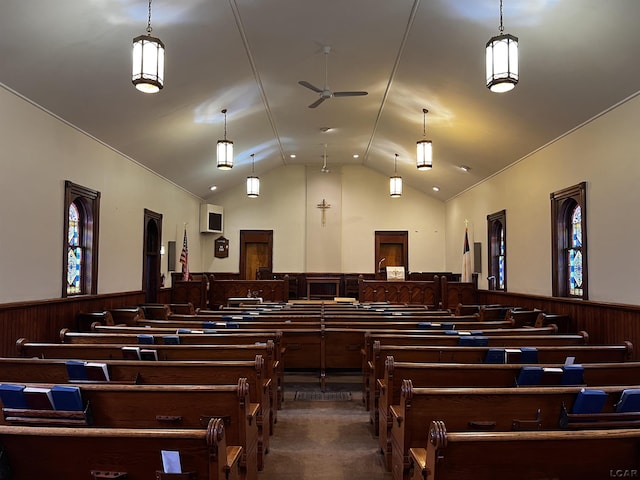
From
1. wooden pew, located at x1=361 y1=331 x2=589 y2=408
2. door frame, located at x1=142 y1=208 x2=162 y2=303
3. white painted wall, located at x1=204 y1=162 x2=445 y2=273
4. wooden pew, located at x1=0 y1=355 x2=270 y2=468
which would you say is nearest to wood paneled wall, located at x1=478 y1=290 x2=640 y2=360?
wooden pew, located at x1=361 y1=331 x2=589 y2=408

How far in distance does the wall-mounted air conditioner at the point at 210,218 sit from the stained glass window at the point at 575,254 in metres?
8.73

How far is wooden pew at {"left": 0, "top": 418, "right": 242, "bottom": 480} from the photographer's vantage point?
162cm

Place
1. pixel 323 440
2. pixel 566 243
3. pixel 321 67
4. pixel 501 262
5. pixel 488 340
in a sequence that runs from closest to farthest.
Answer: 1. pixel 323 440
2. pixel 488 340
3. pixel 566 243
4. pixel 321 67
5. pixel 501 262

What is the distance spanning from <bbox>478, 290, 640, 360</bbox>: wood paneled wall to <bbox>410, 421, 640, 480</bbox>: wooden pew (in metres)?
3.79

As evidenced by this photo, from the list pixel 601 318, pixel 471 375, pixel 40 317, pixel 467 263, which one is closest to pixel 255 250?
pixel 467 263

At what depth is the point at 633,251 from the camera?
16.3 ft

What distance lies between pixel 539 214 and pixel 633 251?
→ 244 cm

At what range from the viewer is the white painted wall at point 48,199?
5.00 meters

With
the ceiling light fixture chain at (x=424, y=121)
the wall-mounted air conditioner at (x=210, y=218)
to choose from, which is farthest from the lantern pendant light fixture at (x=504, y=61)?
the wall-mounted air conditioner at (x=210, y=218)

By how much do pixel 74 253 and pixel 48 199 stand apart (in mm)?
1188

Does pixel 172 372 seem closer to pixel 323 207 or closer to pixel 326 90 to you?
pixel 326 90

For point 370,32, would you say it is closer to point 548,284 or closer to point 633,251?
point 633,251

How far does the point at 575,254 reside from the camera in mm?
6520

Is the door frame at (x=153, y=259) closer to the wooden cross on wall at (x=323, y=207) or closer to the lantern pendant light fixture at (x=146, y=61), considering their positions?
the wooden cross on wall at (x=323, y=207)
